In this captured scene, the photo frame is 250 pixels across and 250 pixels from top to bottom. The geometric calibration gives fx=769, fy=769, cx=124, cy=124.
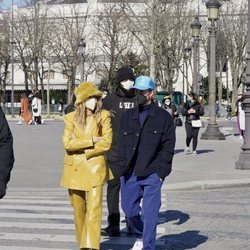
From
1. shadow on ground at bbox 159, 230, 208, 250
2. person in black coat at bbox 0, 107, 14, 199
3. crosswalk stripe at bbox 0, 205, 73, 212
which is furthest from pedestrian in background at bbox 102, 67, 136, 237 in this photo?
person in black coat at bbox 0, 107, 14, 199

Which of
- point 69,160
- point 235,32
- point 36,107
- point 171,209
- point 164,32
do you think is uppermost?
point 235,32

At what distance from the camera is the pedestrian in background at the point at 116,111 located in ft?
30.2

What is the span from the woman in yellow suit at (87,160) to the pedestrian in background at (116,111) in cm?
101

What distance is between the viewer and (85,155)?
7.96 metres

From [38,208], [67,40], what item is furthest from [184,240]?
[67,40]

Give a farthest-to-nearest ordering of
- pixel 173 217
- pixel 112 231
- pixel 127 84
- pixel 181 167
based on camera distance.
Answer: pixel 181 167 → pixel 173 217 → pixel 112 231 → pixel 127 84

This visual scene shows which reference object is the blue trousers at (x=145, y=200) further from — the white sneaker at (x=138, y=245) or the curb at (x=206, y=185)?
the curb at (x=206, y=185)

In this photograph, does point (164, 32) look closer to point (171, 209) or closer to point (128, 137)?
point (171, 209)

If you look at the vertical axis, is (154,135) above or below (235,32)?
below

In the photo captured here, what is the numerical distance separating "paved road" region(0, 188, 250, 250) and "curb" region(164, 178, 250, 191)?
0.28 meters

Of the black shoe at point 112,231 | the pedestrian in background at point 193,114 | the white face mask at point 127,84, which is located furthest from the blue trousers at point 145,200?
the pedestrian in background at point 193,114

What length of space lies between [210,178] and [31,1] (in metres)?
57.0

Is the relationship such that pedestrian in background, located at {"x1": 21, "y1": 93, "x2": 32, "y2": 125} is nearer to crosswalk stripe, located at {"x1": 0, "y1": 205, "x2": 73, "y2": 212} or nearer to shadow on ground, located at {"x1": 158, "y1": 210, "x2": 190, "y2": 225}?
crosswalk stripe, located at {"x1": 0, "y1": 205, "x2": 73, "y2": 212}

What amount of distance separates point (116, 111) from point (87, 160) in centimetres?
156
